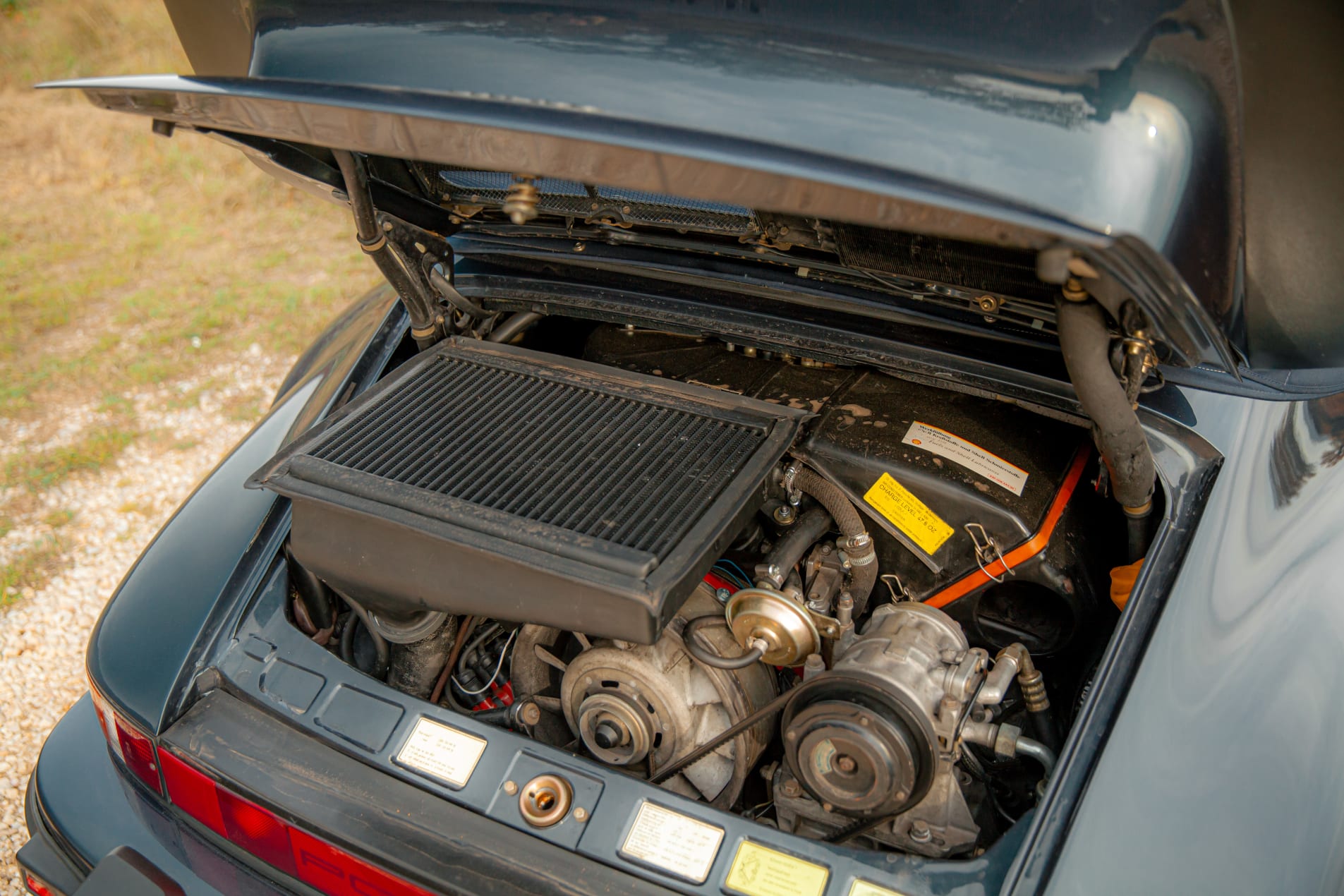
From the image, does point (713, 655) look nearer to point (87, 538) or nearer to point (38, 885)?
point (38, 885)

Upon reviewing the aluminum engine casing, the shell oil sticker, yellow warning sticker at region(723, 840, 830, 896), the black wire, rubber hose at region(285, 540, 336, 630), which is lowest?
yellow warning sticker at region(723, 840, 830, 896)

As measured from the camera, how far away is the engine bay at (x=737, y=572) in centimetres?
114

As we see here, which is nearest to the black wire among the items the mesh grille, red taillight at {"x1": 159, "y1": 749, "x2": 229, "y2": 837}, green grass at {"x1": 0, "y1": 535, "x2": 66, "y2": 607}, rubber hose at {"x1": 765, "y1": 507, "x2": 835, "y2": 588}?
rubber hose at {"x1": 765, "y1": 507, "x2": 835, "y2": 588}

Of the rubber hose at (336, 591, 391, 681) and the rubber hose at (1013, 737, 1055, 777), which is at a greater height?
the rubber hose at (1013, 737, 1055, 777)

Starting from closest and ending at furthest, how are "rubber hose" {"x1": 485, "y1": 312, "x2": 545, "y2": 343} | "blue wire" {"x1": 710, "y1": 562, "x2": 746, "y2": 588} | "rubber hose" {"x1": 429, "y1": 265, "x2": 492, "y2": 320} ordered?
"blue wire" {"x1": 710, "y1": 562, "x2": 746, "y2": 588} → "rubber hose" {"x1": 429, "y1": 265, "x2": 492, "y2": 320} → "rubber hose" {"x1": 485, "y1": 312, "x2": 545, "y2": 343}

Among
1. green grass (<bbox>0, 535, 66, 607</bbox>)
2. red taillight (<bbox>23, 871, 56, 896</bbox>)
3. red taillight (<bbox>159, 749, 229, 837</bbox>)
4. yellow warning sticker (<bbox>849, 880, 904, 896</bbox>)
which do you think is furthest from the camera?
green grass (<bbox>0, 535, 66, 607</bbox>)

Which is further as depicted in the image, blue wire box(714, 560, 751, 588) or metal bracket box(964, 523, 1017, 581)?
blue wire box(714, 560, 751, 588)

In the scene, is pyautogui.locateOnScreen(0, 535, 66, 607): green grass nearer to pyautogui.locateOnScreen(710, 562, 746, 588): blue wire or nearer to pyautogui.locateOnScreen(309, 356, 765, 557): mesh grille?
pyautogui.locateOnScreen(309, 356, 765, 557): mesh grille

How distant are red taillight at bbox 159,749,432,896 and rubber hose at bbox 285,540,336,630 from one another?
1.03 feet

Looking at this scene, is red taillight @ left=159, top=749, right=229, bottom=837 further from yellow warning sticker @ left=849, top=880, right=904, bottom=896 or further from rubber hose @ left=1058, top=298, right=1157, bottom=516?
rubber hose @ left=1058, top=298, right=1157, bottom=516

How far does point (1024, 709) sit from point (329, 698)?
1030 millimetres

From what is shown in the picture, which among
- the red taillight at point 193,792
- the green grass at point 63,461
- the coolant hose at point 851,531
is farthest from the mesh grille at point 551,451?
the green grass at point 63,461

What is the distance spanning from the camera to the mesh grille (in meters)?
1.20

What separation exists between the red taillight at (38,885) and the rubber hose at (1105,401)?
1.61 meters
